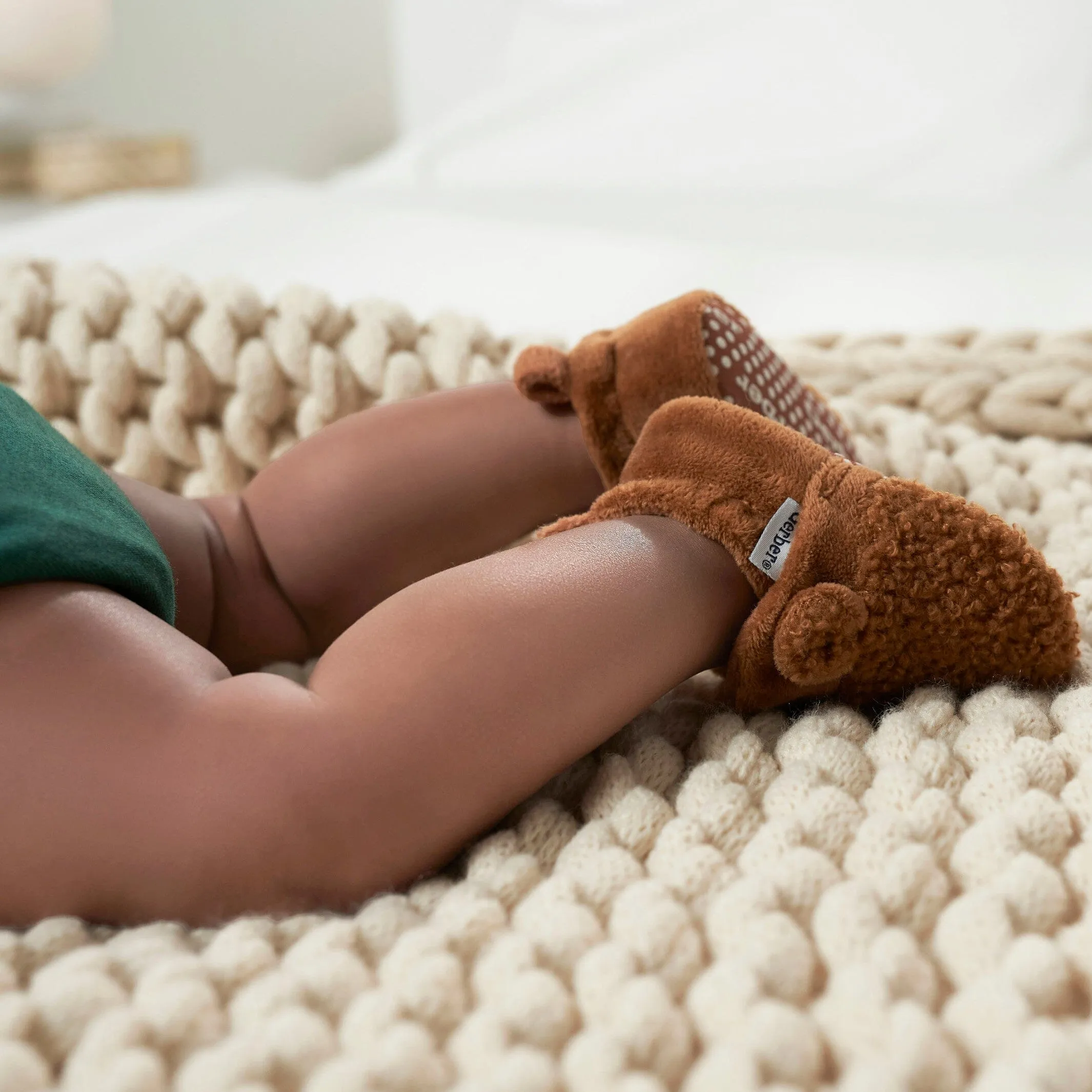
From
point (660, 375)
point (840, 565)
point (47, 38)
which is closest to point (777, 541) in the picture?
point (840, 565)

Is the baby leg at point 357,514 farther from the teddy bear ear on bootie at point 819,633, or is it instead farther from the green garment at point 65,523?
the teddy bear ear on bootie at point 819,633

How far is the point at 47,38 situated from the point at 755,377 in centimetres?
169

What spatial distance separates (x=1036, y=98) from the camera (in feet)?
4.63

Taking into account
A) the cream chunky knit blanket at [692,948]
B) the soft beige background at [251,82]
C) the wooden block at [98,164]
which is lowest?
the cream chunky knit blanket at [692,948]

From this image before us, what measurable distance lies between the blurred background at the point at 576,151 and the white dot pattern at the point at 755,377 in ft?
1.03

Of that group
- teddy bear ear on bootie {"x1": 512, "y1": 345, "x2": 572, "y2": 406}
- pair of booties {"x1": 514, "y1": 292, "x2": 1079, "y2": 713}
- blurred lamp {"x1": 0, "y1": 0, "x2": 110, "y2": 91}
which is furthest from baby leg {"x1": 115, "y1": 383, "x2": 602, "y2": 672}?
blurred lamp {"x1": 0, "y1": 0, "x2": 110, "y2": 91}

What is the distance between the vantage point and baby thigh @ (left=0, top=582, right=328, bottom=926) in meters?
0.43

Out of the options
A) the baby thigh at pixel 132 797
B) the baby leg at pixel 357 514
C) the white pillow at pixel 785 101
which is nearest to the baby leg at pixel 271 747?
the baby thigh at pixel 132 797

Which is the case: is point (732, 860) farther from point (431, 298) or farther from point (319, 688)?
point (431, 298)

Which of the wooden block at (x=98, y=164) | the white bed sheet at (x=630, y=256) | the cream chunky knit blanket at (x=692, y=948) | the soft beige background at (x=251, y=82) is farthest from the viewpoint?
the soft beige background at (x=251, y=82)

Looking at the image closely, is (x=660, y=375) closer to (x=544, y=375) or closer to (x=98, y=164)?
(x=544, y=375)

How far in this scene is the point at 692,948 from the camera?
1.27 ft

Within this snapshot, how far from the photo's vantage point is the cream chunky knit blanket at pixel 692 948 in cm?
34

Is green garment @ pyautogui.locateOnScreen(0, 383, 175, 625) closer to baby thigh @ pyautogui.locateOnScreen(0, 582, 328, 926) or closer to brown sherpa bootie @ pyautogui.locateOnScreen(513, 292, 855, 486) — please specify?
baby thigh @ pyautogui.locateOnScreen(0, 582, 328, 926)
